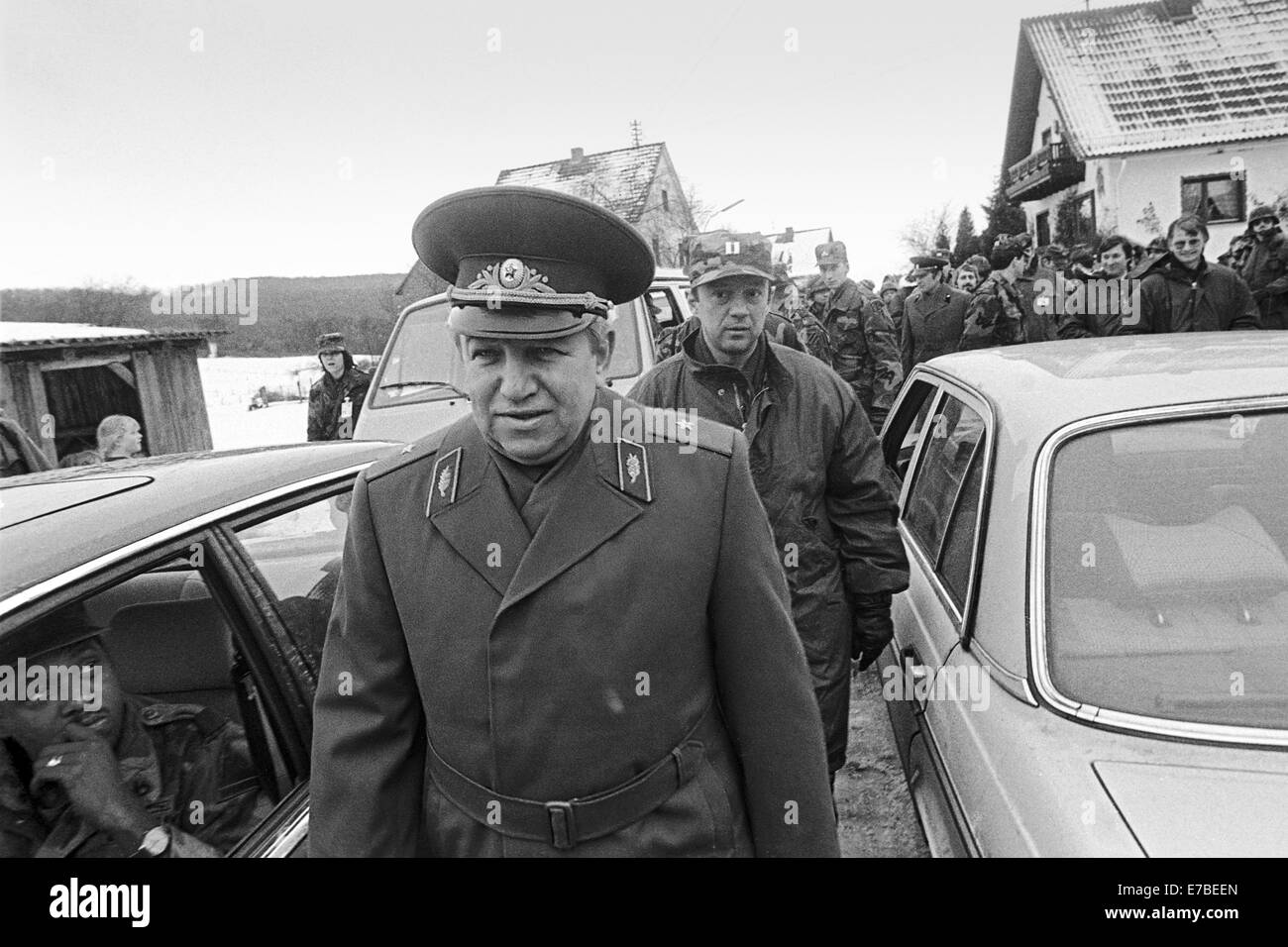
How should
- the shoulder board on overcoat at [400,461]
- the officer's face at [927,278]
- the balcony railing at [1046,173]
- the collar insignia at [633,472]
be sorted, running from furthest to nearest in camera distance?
the balcony railing at [1046,173] < the officer's face at [927,278] < the shoulder board on overcoat at [400,461] < the collar insignia at [633,472]

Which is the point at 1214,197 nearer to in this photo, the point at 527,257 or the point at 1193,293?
the point at 1193,293

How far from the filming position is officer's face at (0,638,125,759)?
168 cm

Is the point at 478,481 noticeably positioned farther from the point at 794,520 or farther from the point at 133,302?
the point at 133,302

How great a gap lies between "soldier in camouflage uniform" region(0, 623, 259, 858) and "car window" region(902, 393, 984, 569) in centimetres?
201

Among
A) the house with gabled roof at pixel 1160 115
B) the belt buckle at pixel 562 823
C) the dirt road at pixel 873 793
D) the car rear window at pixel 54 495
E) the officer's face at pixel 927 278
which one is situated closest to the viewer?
the belt buckle at pixel 562 823

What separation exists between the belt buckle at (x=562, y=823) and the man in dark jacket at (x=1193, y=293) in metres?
6.06

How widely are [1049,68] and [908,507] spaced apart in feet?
92.9

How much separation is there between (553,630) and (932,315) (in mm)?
7954

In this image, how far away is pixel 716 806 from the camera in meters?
1.53

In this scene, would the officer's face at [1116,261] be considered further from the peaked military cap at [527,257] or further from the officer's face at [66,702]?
the officer's face at [66,702]

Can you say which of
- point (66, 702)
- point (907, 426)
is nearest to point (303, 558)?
point (66, 702)

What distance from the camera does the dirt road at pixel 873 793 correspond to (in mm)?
3037

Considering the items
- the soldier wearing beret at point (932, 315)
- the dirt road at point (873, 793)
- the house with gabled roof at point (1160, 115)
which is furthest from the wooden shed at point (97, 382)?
the house with gabled roof at point (1160, 115)

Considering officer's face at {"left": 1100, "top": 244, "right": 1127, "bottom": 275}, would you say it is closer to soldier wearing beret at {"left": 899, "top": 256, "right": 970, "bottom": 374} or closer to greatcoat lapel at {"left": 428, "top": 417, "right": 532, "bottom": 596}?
soldier wearing beret at {"left": 899, "top": 256, "right": 970, "bottom": 374}
